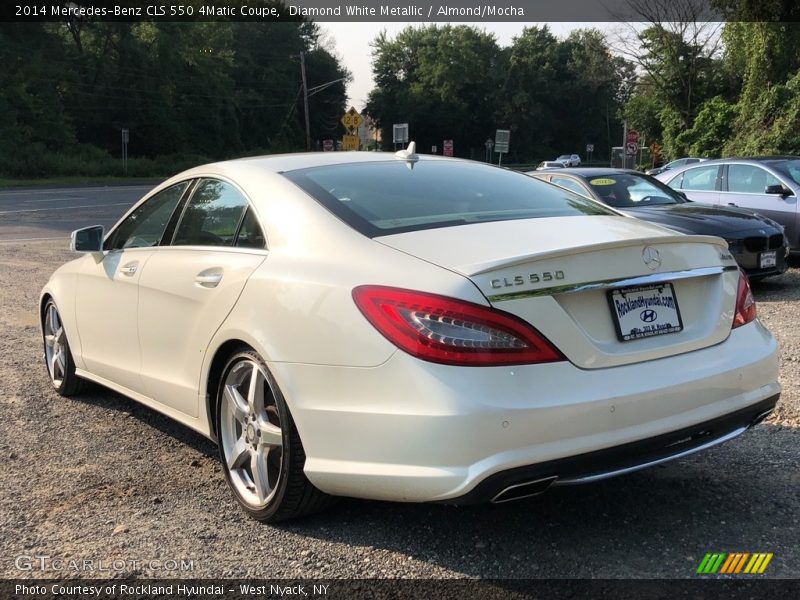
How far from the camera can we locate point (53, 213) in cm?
2111

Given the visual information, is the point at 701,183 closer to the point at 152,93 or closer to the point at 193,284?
the point at 193,284

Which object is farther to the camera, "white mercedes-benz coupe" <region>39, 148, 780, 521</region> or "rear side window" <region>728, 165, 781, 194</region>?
"rear side window" <region>728, 165, 781, 194</region>

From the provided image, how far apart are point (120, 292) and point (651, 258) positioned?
9.13ft

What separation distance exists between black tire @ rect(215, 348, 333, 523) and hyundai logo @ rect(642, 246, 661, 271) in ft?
4.72

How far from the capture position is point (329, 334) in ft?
9.33

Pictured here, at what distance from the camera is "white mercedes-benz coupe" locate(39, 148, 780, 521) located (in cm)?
261

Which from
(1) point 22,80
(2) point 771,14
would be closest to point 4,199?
(1) point 22,80

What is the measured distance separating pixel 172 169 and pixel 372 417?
5543 cm

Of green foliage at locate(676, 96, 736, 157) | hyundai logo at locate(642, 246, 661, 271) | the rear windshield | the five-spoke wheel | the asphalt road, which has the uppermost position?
green foliage at locate(676, 96, 736, 157)

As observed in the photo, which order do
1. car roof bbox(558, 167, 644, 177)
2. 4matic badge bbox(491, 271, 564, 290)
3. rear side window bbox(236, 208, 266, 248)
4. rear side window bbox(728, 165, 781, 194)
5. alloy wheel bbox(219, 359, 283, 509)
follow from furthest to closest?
1. rear side window bbox(728, 165, 781, 194)
2. car roof bbox(558, 167, 644, 177)
3. rear side window bbox(236, 208, 266, 248)
4. alloy wheel bbox(219, 359, 283, 509)
5. 4matic badge bbox(491, 271, 564, 290)

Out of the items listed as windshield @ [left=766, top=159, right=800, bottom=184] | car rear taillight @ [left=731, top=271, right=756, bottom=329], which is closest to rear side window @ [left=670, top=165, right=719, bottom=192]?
windshield @ [left=766, top=159, right=800, bottom=184]

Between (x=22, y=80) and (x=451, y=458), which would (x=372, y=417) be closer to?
(x=451, y=458)

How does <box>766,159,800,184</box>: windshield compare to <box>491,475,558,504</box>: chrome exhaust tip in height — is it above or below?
above

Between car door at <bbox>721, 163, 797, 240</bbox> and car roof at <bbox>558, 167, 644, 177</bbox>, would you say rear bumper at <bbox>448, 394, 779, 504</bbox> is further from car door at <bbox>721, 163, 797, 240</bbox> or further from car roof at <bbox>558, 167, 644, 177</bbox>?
car door at <bbox>721, 163, 797, 240</bbox>
